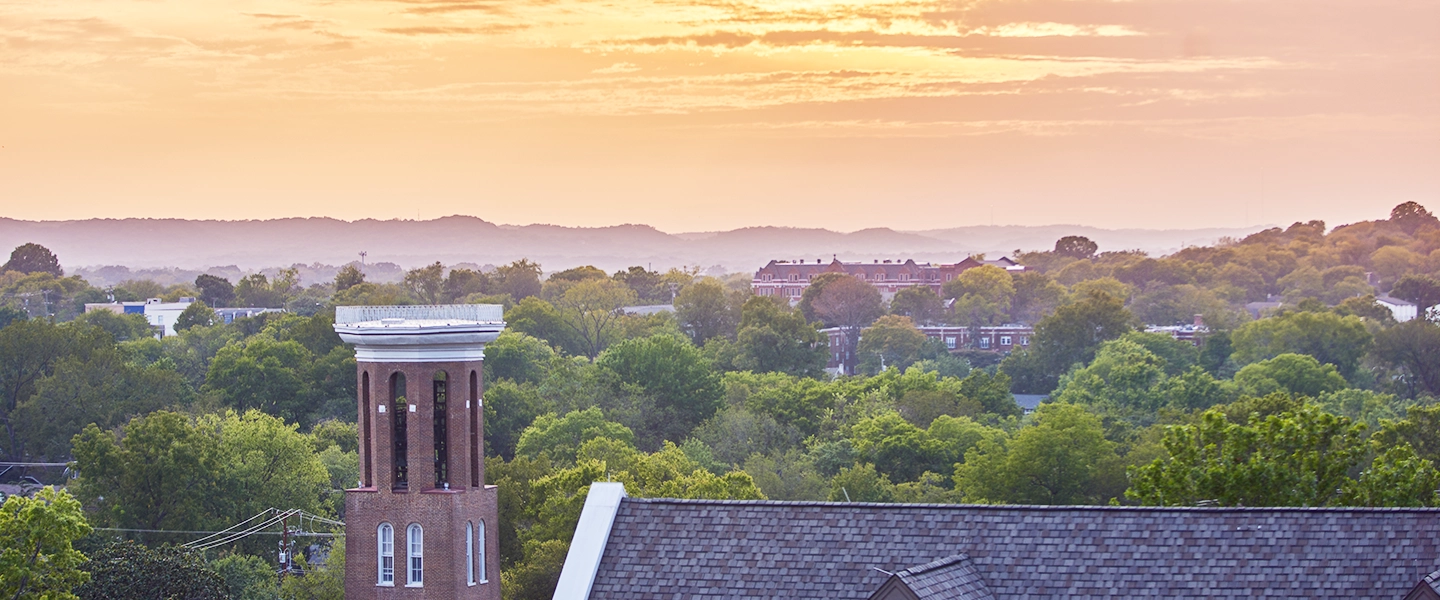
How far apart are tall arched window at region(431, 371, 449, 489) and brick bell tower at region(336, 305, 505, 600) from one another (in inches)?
0.9

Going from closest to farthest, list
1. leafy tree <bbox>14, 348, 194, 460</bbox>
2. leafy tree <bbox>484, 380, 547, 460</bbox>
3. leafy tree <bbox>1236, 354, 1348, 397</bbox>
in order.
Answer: leafy tree <bbox>14, 348, 194, 460</bbox>
leafy tree <bbox>484, 380, 547, 460</bbox>
leafy tree <bbox>1236, 354, 1348, 397</bbox>

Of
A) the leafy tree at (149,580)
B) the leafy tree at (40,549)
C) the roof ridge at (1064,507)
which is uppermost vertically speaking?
the roof ridge at (1064,507)

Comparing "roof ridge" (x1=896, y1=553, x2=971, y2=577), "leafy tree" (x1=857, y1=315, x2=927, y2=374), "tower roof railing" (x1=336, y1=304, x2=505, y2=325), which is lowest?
"leafy tree" (x1=857, y1=315, x2=927, y2=374)

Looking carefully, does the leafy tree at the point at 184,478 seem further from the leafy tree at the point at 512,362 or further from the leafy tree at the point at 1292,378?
the leafy tree at the point at 1292,378

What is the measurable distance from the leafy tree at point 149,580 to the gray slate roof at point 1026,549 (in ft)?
99.2

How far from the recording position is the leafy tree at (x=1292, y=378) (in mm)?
122875

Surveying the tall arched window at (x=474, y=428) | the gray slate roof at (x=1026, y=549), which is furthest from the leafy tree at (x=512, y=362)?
the gray slate roof at (x=1026, y=549)

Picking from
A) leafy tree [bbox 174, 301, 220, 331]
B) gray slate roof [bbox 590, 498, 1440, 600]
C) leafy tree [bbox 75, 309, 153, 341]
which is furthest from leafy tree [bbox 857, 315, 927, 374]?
gray slate roof [bbox 590, 498, 1440, 600]

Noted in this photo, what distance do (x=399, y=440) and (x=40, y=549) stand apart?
1257 cm

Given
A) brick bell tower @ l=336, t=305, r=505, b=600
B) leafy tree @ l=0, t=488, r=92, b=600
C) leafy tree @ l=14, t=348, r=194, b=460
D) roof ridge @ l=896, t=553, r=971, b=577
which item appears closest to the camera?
roof ridge @ l=896, t=553, r=971, b=577

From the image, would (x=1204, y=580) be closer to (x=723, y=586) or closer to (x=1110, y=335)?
(x=723, y=586)

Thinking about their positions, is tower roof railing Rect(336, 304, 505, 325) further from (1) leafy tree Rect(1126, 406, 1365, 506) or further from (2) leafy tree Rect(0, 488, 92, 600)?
(1) leafy tree Rect(1126, 406, 1365, 506)

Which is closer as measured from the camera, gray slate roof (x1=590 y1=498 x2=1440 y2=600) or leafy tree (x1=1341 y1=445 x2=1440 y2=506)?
gray slate roof (x1=590 y1=498 x2=1440 y2=600)

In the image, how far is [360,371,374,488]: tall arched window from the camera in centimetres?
3994
